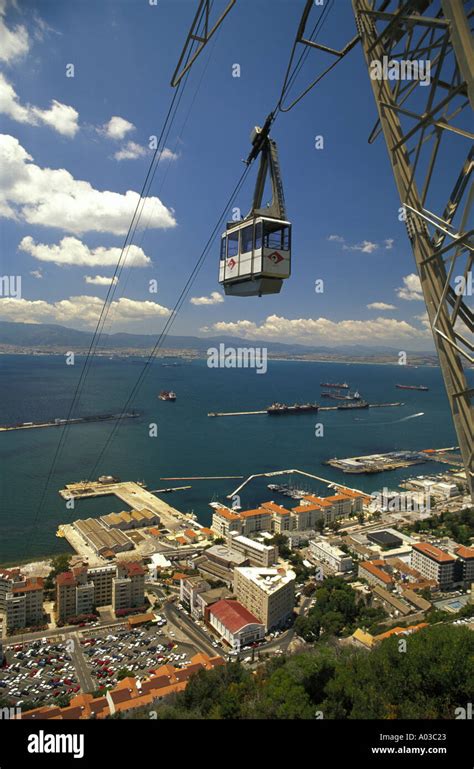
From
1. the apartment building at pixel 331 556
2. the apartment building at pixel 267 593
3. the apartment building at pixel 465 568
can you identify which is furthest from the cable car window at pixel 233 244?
the apartment building at pixel 465 568

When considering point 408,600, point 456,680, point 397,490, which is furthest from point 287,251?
point 397,490

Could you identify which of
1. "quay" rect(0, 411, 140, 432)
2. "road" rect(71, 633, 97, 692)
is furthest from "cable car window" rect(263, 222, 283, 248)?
"quay" rect(0, 411, 140, 432)

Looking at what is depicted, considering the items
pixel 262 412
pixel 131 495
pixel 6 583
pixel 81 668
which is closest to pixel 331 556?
pixel 81 668

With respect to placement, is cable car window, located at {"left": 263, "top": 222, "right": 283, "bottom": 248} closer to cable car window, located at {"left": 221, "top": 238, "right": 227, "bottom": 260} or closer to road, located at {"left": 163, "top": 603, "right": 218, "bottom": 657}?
cable car window, located at {"left": 221, "top": 238, "right": 227, "bottom": 260}

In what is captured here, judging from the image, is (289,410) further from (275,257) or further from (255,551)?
(275,257)
